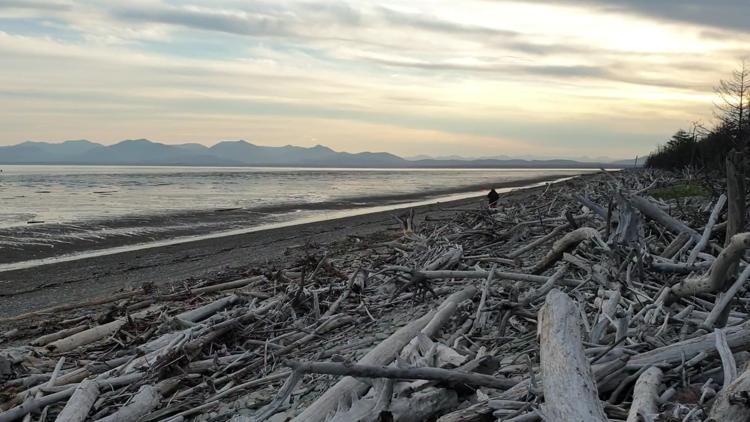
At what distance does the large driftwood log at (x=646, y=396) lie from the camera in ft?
9.00

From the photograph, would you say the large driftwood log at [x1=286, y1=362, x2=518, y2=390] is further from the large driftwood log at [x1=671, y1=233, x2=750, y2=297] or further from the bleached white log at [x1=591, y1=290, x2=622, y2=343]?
the large driftwood log at [x1=671, y1=233, x2=750, y2=297]

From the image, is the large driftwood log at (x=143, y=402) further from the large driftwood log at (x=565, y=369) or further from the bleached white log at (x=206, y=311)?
the large driftwood log at (x=565, y=369)

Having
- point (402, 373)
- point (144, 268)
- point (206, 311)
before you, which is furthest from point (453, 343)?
point (144, 268)

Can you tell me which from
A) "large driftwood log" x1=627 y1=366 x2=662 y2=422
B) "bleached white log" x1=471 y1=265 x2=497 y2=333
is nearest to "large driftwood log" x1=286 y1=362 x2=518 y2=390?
"large driftwood log" x1=627 y1=366 x2=662 y2=422

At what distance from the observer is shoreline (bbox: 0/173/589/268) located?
17.9 metres

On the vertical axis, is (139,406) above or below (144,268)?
above

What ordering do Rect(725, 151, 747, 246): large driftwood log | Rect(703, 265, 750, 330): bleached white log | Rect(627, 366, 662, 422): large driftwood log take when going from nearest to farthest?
1. Rect(627, 366, 662, 422): large driftwood log
2. Rect(703, 265, 750, 330): bleached white log
3. Rect(725, 151, 747, 246): large driftwood log

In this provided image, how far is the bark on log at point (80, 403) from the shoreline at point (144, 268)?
5474mm

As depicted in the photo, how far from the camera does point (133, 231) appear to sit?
22.9 meters

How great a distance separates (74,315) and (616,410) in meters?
8.32

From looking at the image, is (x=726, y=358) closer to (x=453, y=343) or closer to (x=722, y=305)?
(x=722, y=305)

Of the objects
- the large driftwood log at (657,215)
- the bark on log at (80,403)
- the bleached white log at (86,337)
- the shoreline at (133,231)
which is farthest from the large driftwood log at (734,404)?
the shoreline at (133,231)

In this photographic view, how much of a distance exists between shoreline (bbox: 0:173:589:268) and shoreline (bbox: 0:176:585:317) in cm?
139

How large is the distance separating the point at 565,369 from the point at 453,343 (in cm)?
166
